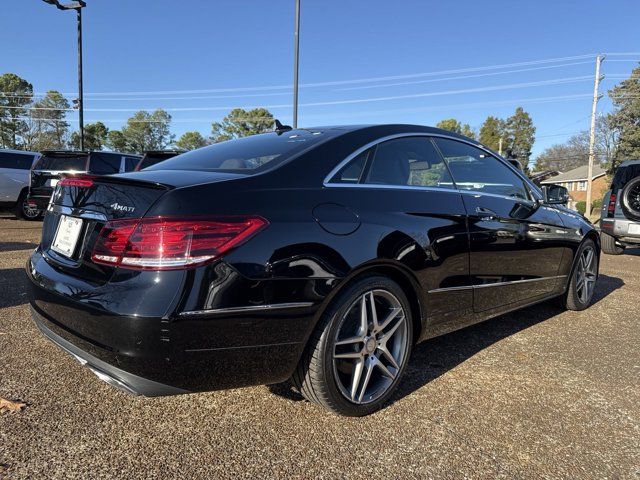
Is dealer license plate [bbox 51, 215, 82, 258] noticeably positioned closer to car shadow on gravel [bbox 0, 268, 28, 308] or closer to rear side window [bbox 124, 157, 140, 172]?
car shadow on gravel [bbox 0, 268, 28, 308]

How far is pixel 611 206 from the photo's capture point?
818cm

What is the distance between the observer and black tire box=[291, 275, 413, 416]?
7.07ft

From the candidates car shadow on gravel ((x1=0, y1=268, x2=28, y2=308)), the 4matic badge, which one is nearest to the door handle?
the 4matic badge

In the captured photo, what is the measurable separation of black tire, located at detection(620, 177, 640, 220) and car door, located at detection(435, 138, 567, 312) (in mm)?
4542

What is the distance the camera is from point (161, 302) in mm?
1766

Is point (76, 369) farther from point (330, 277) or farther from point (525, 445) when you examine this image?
point (525, 445)

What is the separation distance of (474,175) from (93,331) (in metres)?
2.63

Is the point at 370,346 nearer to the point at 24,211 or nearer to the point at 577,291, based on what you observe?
the point at 577,291

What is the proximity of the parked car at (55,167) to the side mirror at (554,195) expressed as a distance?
9.89 meters

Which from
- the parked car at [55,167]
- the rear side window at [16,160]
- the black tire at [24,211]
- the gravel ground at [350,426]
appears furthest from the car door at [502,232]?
the rear side window at [16,160]

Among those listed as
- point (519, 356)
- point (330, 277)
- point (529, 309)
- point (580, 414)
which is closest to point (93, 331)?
point (330, 277)

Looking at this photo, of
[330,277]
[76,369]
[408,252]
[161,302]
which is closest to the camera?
[161,302]

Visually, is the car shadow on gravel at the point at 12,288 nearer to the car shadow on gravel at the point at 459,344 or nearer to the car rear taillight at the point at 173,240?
the car rear taillight at the point at 173,240

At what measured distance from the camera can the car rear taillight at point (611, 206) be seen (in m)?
8.12
